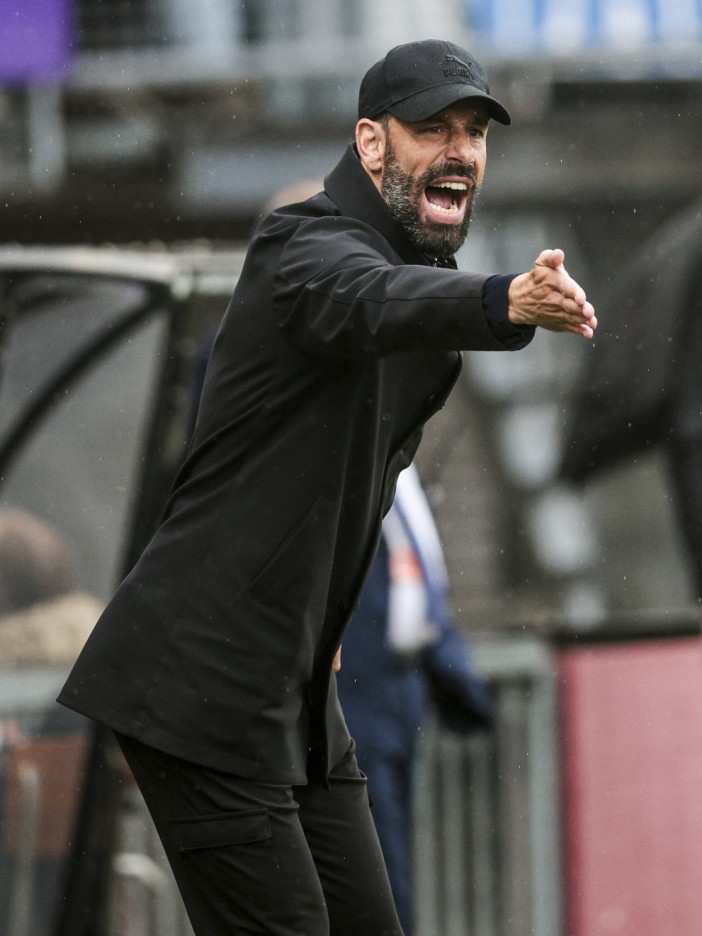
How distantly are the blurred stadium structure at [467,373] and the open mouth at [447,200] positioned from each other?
2.12 metres

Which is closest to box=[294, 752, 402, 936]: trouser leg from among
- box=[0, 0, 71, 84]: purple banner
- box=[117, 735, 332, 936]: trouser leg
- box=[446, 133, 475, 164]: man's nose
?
box=[117, 735, 332, 936]: trouser leg

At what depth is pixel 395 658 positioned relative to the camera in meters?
4.62

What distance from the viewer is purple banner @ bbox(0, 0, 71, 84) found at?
10164 millimetres

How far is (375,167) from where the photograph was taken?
3137 millimetres

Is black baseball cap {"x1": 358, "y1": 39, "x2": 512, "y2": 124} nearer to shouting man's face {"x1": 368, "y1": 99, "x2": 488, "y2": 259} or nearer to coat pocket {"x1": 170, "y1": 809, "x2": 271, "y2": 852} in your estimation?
shouting man's face {"x1": 368, "y1": 99, "x2": 488, "y2": 259}

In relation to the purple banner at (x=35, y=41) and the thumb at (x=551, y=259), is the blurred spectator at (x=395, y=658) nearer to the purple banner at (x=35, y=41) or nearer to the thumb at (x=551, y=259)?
the thumb at (x=551, y=259)

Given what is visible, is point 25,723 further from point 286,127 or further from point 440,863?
point 286,127

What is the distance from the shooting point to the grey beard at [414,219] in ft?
10.0

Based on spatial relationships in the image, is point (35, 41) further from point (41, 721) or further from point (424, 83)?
point (424, 83)

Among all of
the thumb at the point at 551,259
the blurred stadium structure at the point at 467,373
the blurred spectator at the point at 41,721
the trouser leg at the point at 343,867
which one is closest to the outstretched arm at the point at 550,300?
the thumb at the point at 551,259

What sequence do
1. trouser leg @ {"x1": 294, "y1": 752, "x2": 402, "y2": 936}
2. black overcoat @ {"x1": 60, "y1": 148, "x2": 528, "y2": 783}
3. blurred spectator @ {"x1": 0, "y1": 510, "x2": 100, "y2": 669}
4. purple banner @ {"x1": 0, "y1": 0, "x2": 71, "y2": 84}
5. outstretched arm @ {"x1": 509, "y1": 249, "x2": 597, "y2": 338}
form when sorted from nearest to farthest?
outstretched arm @ {"x1": 509, "y1": 249, "x2": 597, "y2": 338}
black overcoat @ {"x1": 60, "y1": 148, "x2": 528, "y2": 783}
trouser leg @ {"x1": 294, "y1": 752, "x2": 402, "y2": 936}
blurred spectator @ {"x1": 0, "y1": 510, "x2": 100, "y2": 669}
purple banner @ {"x1": 0, "y1": 0, "x2": 71, "y2": 84}

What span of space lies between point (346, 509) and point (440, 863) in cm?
305

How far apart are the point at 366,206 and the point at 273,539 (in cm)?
57

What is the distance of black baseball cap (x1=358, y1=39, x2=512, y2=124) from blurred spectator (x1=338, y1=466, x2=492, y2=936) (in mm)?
1610
